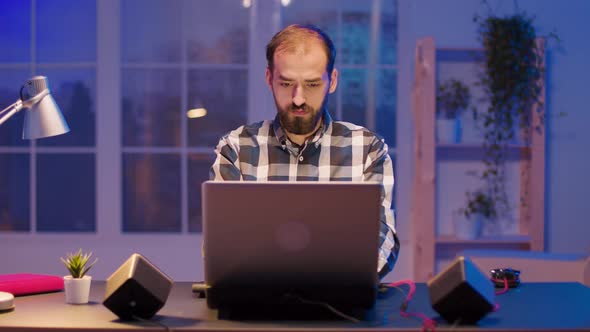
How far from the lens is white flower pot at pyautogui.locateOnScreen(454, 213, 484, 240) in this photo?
394 cm

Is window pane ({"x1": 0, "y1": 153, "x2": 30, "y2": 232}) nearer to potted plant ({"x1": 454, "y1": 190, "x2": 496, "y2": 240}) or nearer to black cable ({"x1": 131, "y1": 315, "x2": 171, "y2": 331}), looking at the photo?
potted plant ({"x1": 454, "y1": 190, "x2": 496, "y2": 240})

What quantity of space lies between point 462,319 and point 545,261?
209cm

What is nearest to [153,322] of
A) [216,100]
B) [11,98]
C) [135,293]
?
[135,293]

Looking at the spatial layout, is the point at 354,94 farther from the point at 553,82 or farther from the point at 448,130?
the point at 553,82

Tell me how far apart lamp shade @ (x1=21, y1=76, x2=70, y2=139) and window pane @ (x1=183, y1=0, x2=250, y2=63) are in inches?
98.0

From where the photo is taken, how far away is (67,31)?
4535 millimetres

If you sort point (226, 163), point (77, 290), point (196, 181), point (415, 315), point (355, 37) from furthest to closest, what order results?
point (196, 181)
point (355, 37)
point (226, 163)
point (77, 290)
point (415, 315)

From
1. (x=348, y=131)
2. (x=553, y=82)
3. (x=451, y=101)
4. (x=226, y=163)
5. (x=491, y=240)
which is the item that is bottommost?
(x=491, y=240)

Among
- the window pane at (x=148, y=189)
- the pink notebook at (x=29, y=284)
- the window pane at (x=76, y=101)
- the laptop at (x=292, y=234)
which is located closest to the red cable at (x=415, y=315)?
the laptop at (x=292, y=234)

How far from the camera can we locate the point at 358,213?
1424 millimetres

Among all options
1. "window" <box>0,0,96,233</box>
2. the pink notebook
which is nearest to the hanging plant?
"window" <box>0,0,96,233</box>

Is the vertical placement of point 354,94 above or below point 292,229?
above

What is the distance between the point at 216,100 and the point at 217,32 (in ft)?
1.47

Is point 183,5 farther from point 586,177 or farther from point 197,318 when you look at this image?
point 197,318
